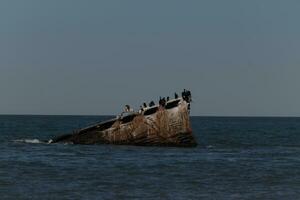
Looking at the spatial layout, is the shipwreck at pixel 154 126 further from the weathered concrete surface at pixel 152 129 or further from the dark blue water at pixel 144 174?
the dark blue water at pixel 144 174

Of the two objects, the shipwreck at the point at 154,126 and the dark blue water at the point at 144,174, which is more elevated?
the shipwreck at the point at 154,126

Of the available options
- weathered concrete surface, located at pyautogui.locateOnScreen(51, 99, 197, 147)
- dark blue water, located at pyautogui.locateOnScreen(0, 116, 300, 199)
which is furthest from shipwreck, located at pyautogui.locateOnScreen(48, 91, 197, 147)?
dark blue water, located at pyautogui.locateOnScreen(0, 116, 300, 199)

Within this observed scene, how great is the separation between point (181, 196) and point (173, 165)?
1025 cm

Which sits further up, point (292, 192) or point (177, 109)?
point (177, 109)

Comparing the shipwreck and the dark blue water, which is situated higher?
the shipwreck

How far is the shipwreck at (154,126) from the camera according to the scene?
146 ft

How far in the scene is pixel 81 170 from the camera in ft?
106

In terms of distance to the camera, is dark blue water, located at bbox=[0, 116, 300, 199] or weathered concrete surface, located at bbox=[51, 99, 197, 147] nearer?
dark blue water, located at bbox=[0, 116, 300, 199]

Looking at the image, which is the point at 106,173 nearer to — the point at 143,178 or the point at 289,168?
the point at 143,178

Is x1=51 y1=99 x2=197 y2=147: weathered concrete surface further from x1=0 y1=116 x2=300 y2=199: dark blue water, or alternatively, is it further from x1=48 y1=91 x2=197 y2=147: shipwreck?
x1=0 y1=116 x2=300 y2=199: dark blue water

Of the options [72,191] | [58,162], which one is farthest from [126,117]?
[72,191]

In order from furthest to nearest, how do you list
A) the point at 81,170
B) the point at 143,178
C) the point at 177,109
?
the point at 177,109 < the point at 81,170 < the point at 143,178

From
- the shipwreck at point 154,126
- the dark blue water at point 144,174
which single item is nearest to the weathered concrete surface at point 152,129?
the shipwreck at point 154,126

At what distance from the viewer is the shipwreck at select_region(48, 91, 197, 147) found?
4444 cm
